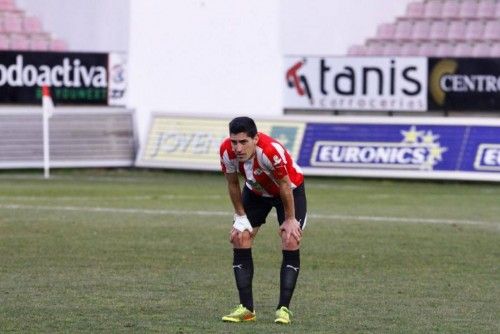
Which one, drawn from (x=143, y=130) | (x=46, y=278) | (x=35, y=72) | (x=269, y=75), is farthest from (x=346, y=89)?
(x=46, y=278)

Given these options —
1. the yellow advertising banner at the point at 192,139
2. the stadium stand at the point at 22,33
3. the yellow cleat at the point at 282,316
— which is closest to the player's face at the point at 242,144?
the yellow cleat at the point at 282,316

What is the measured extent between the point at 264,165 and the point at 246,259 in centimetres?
92

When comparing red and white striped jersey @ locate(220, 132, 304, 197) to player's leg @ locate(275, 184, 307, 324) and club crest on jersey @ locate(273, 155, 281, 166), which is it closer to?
club crest on jersey @ locate(273, 155, 281, 166)

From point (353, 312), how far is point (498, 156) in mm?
17181

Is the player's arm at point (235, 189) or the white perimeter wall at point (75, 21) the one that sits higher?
the player's arm at point (235, 189)

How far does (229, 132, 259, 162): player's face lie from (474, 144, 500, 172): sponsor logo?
727 inches

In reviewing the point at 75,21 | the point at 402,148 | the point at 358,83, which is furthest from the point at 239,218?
the point at 75,21

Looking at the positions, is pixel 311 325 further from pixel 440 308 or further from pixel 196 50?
pixel 196 50

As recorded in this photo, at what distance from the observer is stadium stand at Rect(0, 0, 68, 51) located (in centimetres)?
3762

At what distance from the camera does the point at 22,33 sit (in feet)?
125

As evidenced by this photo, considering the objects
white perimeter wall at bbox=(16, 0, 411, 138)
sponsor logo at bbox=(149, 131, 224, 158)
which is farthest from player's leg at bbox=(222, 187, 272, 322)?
white perimeter wall at bbox=(16, 0, 411, 138)

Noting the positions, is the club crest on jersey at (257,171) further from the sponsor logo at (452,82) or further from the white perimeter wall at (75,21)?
the white perimeter wall at (75,21)

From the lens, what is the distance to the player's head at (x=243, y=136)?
1105 cm

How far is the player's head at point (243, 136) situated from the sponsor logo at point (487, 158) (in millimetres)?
18466
